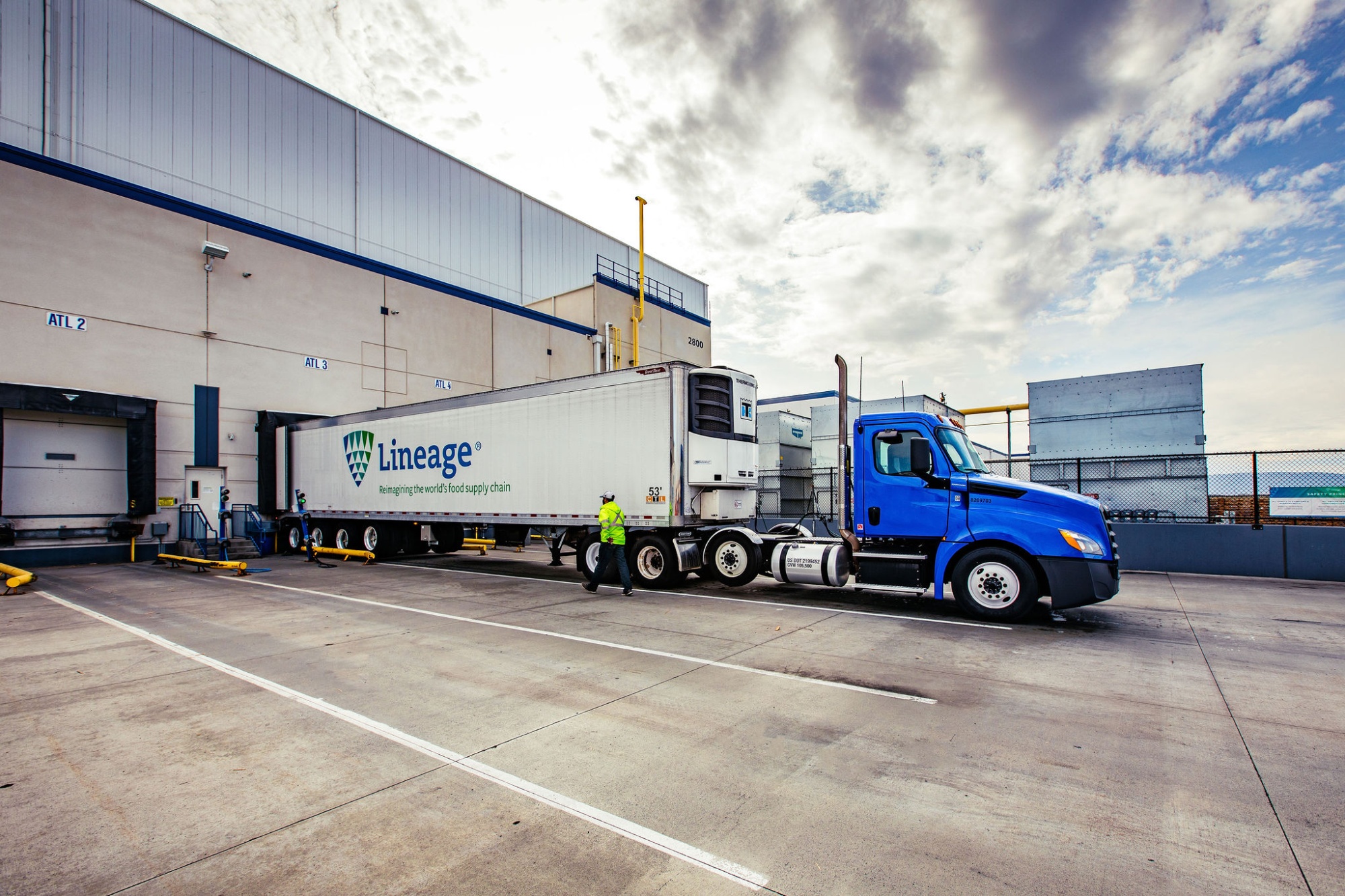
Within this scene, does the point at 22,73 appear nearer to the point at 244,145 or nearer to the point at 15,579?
the point at 244,145

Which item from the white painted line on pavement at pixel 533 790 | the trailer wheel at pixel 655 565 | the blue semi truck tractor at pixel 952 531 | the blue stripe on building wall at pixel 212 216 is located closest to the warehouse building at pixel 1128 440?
the blue semi truck tractor at pixel 952 531

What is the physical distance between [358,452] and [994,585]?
51.2 ft

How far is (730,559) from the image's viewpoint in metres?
11.2

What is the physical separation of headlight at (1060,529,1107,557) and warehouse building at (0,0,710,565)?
20804 millimetres

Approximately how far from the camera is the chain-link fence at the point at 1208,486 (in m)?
12.2

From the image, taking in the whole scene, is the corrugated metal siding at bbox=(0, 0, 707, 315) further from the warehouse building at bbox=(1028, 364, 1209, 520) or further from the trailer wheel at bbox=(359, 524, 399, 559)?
the warehouse building at bbox=(1028, 364, 1209, 520)

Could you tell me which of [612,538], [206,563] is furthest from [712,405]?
[206,563]

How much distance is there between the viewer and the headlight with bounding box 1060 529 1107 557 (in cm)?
773

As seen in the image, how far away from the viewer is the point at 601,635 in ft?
24.7

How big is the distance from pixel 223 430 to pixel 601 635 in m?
17.1

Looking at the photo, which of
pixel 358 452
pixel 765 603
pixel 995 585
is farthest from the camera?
pixel 358 452

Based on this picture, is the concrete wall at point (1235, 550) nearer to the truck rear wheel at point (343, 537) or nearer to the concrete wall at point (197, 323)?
the truck rear wheel at point (343, 537)

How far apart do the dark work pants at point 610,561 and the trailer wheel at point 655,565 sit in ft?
A: 1.66

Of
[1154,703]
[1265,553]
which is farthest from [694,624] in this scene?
[1265,553]
